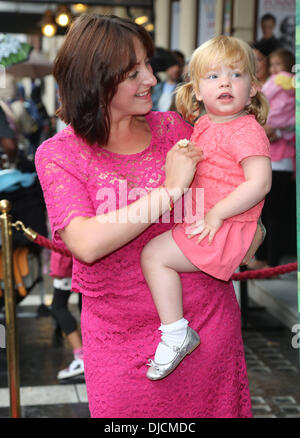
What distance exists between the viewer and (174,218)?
90.5 inches

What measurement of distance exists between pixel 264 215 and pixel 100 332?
17.8 ft

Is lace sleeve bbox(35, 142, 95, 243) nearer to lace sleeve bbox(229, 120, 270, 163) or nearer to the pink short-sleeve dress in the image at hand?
the pink short-sleeve dress

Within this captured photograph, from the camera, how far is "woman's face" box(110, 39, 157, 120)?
2.14m

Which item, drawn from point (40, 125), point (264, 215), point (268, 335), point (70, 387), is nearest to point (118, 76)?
point (70, 387)

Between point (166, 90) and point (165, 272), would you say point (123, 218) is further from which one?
point (166, 90)

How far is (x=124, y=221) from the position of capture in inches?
78.0

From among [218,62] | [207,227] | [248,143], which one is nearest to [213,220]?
[207,227]

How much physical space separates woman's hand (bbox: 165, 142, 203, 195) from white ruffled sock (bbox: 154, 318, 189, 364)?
1.55 feet

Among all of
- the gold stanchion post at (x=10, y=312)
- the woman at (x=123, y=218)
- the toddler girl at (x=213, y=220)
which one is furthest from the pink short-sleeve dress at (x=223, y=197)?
the gold stanchion post at (x=10, y=312)

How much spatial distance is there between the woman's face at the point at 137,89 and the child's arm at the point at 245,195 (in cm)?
37

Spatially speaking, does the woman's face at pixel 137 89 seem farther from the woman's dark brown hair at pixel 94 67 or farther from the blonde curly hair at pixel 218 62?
Result: the blonde curly hair at pixel 218 62

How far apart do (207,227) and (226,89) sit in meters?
0.45

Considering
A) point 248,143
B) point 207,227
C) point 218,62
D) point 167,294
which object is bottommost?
point 167,294
